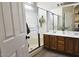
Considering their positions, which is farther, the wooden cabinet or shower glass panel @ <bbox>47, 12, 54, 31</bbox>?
shower glass panel @ <bbox>47, 12, 54, 31</bbox>

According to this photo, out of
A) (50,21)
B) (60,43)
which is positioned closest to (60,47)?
(60,43)

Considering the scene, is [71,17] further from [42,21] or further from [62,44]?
[42,21]

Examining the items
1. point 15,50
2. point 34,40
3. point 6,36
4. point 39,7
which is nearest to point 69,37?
point 34,40

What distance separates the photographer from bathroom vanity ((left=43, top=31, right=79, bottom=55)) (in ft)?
10.3

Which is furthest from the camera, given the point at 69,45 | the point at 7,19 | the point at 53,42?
the point at 53,42

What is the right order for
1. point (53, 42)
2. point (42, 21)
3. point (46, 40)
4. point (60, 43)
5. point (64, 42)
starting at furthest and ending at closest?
point (42, 21) < point (46, 40) < point (53, 42) < point (60, 43) < point (64, 42)

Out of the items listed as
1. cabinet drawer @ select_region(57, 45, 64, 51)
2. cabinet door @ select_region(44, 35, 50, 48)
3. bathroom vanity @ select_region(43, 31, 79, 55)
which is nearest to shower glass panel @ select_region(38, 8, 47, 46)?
cabinet door @ select_region(44, 35, 50, 48)

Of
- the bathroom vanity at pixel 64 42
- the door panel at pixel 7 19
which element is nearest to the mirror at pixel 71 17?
the bathroom vanity at pixel 64 42

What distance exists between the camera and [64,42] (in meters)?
3.38

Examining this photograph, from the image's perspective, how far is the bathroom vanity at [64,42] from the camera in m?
3.15

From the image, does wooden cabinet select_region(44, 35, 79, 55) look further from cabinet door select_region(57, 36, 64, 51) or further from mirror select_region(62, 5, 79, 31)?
mirror select_region(62, 5, 79, 31)

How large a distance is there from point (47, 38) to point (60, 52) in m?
0.72

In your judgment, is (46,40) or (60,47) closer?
(60,47)

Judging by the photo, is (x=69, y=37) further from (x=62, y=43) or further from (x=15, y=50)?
(x=15, y=50)
